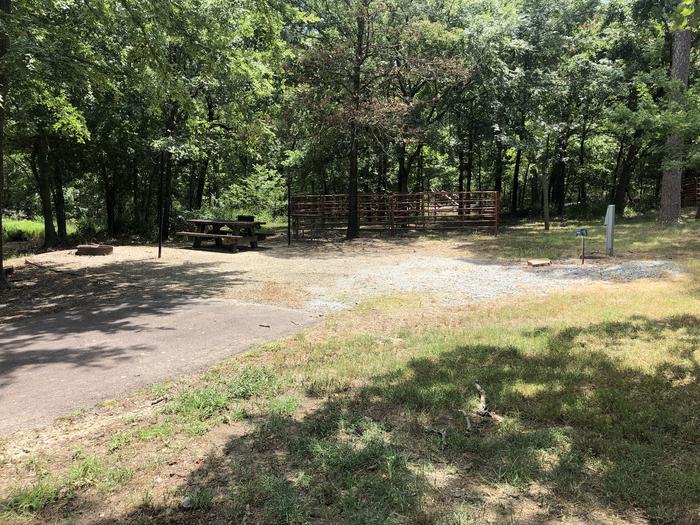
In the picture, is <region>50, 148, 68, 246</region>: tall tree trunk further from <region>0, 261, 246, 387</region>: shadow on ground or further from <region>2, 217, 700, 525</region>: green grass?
<region>2, 217, 700, 525</region>: green grass

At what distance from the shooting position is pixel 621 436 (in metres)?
3.01

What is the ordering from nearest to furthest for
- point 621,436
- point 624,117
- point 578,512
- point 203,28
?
point 578,512
point 621,436
point 203,28
point 624,117

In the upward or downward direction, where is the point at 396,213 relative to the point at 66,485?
upward

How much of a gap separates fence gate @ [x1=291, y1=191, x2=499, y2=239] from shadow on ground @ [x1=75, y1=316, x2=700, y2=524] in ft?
48.7

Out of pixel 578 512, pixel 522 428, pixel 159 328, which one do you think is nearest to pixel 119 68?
pixel 159 328

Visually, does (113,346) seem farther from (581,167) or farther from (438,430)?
(581,167)

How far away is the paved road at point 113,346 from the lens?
12.2 ft

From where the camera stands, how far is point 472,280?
8594 millimetres

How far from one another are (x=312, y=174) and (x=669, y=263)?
19.6 metres

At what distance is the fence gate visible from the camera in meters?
18.8

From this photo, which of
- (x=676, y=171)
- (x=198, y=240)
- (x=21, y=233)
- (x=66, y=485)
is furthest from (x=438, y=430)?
(x=21, y=233)

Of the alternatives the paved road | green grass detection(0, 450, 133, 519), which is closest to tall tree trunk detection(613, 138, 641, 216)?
the paved road

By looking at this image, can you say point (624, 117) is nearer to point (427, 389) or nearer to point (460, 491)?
point (427, 389)

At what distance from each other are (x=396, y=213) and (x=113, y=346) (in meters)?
15.1
